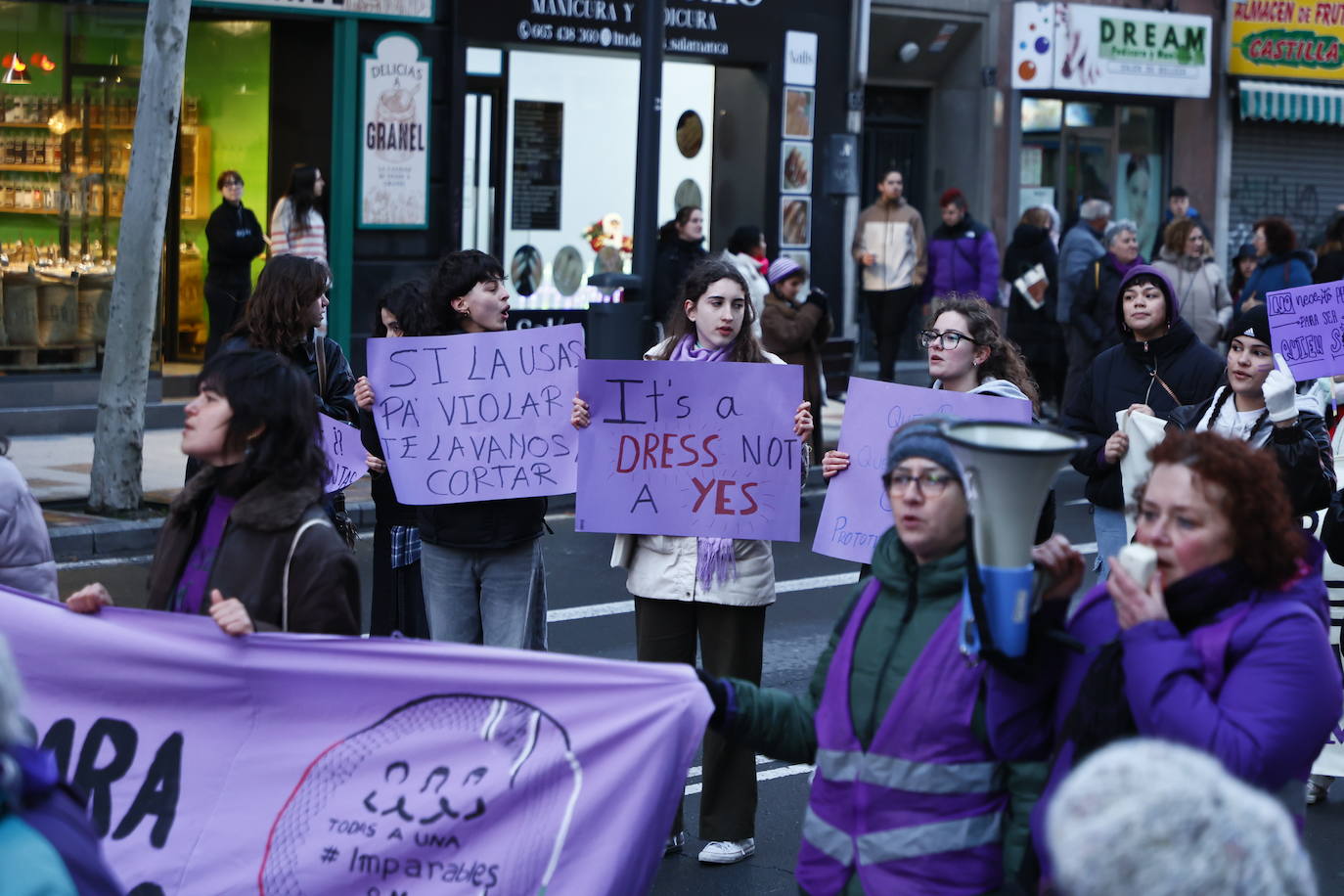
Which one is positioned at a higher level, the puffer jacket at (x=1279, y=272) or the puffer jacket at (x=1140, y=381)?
the puffer jacket at (x=1279, y=272)

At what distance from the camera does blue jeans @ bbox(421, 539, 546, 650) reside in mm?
5895

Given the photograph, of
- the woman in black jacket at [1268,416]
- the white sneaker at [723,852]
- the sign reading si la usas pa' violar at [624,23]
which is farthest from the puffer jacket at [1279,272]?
the white sneaker at [723,852]

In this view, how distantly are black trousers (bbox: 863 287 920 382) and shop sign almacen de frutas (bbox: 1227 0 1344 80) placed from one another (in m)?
9.40

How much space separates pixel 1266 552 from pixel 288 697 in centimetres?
206

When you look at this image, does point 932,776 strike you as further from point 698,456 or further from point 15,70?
point 15,70

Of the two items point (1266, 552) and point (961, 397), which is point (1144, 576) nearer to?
point (1266, 552)

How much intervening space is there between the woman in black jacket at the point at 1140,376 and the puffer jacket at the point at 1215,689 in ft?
11.0

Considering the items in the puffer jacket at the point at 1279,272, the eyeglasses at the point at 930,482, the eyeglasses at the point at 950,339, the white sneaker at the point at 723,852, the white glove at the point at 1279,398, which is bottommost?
the white sneaker at the point at 723,852

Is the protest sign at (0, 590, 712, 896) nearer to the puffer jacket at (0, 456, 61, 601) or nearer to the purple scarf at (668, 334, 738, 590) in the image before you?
the puffer jacket at (0, 456, 61, 601)

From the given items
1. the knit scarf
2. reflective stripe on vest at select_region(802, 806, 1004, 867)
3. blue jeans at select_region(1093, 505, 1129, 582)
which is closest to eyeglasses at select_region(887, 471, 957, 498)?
the knit scarf

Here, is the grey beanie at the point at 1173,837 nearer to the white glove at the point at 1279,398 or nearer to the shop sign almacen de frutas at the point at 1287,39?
the white glove at the point at 1279,398

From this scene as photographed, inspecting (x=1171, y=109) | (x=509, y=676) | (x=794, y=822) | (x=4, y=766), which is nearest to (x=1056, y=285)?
(x=1171, y=109)

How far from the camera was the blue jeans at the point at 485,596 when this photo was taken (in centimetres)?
589

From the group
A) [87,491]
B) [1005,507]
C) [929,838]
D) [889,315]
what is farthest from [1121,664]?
[889,315]
